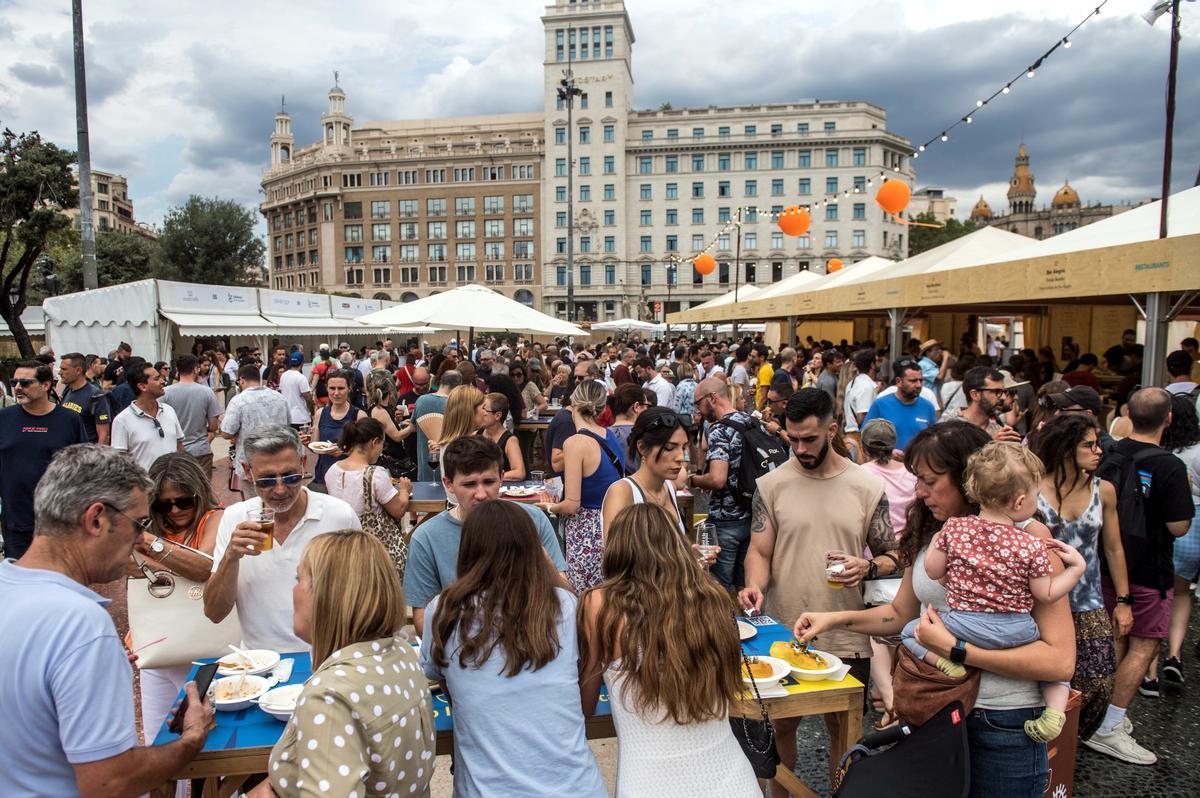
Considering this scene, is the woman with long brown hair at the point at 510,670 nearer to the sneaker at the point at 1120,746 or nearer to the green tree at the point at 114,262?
the sneaker at the point at 1120,746

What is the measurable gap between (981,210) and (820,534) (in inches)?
5924

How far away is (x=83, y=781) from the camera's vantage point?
1.56 metres

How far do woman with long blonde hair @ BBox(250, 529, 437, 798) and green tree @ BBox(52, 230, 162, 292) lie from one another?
149 ft

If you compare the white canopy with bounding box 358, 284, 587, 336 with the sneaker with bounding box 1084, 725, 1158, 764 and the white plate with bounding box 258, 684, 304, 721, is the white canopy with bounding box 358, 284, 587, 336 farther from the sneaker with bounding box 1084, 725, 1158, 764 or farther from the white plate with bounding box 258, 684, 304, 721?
the sneaker with bounding box 1084, 725, 1158, 764

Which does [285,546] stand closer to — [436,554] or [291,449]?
[291,449]

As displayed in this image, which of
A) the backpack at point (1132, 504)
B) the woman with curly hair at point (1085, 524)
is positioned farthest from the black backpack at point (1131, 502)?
the woman with curly hair at point (1085, 524)

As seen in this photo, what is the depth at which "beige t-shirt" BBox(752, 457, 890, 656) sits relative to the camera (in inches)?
115

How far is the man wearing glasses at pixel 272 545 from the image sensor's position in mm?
2736

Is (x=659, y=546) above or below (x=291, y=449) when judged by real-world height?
below

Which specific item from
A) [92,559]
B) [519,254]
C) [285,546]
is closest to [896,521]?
[285,546]

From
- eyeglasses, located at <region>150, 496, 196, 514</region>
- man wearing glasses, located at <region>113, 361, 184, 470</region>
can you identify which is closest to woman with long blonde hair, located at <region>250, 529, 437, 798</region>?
eyeglasses, located at <region>150, 496, 196, 514</region>

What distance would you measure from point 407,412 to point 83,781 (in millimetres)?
6163

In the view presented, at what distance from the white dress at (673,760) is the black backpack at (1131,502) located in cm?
259

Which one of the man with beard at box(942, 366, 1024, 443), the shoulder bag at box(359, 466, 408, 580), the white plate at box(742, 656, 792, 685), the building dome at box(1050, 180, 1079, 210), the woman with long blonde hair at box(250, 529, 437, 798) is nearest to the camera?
the woman with long blonde hair at box(250, 529, 437, 798)
